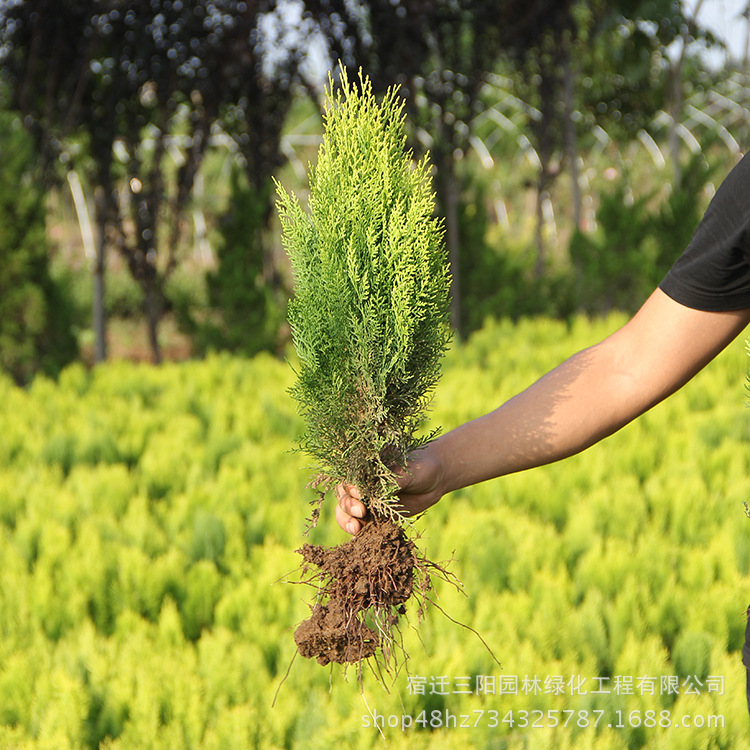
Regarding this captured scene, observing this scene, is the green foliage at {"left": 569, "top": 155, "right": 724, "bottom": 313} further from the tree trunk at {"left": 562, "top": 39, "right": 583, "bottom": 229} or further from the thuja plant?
the thuja plant

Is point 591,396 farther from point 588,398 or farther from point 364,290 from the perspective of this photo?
point 364,290

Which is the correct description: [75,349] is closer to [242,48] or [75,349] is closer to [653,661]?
[242,48]

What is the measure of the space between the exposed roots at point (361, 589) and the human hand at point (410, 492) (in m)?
0.03

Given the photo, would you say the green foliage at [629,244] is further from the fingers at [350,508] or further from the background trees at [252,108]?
the fingers at [350,508]

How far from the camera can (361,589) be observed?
1285mm

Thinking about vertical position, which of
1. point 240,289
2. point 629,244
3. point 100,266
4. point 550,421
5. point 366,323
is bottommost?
point 550,421

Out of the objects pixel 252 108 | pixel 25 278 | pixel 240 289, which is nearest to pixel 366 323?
pixel 25 278

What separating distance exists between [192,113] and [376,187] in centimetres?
616

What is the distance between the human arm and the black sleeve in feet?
0.11

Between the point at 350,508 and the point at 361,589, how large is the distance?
13 centimetres

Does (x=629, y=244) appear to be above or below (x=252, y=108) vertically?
below

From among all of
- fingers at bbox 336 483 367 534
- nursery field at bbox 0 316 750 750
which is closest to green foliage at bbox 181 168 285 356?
nursery field at bbox 0 316 750 750

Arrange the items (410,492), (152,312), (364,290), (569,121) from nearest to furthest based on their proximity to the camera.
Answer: (364,290) < (410,492) < (152,312) < (569,121)

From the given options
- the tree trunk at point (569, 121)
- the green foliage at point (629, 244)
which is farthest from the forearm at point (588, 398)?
the tree trunk at point (569, 121)
